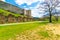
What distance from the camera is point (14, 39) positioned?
22.1 m

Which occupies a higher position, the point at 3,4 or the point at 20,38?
the point at 3,4

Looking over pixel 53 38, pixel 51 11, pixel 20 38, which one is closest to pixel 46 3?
pixel 51 11

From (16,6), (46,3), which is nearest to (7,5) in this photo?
(16,6)

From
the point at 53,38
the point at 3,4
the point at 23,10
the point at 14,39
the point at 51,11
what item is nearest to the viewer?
the point at 14,39

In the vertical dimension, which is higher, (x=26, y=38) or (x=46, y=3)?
(x=46, y=3)

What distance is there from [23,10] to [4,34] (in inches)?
1918

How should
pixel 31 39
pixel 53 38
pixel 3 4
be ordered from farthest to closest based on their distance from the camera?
pixel 3 4
pixel 53 38
pixel 31 39

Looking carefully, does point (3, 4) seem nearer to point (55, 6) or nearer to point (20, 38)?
point (55, 6)

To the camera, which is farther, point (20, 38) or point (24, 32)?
point (24, 32)

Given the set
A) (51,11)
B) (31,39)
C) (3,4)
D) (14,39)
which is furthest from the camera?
(3,4)

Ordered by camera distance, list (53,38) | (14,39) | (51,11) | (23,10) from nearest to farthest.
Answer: (14,39) → (53,38) → (51,11) → (23,10)

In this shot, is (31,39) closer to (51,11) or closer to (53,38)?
(53,38)

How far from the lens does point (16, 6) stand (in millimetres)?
73688

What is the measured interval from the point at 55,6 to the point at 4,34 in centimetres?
2780
